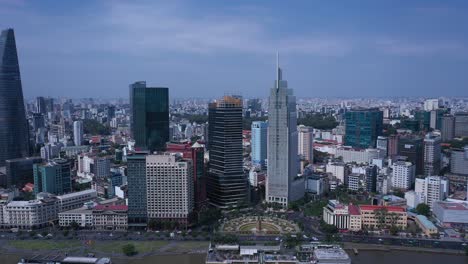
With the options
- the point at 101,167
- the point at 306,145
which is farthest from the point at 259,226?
the point at 306,145

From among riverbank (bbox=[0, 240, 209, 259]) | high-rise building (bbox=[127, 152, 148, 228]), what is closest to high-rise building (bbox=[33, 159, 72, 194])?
riverbank (bbox=[0, 240, 209, 259])

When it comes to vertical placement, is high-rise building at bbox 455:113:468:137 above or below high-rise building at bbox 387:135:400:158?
above

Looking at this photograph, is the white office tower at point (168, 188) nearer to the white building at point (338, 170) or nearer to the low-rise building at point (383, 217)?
the low-rise building at point (383, 217)

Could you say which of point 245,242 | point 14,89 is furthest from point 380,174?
point 14,89

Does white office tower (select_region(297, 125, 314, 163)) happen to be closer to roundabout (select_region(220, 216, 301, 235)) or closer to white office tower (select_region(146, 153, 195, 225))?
roundabout (select_region(220, 216, 301, 235))

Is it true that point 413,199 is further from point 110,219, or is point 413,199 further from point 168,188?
point 110,219

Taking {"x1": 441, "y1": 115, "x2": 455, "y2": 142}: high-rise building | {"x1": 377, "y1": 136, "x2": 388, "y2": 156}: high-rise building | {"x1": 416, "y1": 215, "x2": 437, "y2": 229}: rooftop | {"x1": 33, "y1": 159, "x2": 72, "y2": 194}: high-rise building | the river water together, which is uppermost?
{"x1": 441, "y1": 115, "x2": 455, "y2": 142}: high-rise building
